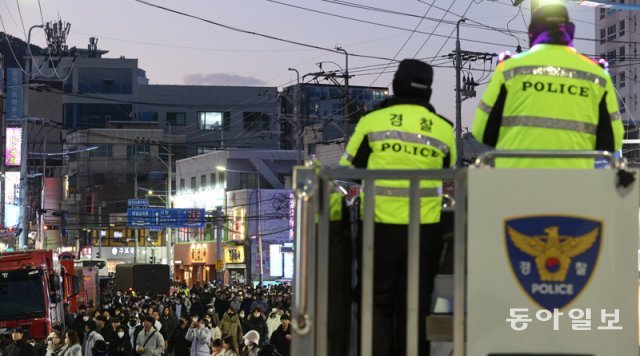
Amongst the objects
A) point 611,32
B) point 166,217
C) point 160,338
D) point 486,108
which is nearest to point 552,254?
point 486,108

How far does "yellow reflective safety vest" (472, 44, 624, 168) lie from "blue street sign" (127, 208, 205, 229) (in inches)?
2724

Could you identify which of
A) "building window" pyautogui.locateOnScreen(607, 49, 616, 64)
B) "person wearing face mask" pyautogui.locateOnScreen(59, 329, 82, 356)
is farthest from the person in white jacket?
"building window" pyautogui.locateOnScreen(607, 49, 616, 64)

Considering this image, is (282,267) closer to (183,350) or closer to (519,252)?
(183,350)

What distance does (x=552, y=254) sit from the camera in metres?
4.74

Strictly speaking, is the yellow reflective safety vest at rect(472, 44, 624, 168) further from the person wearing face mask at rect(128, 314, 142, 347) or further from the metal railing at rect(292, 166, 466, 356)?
the person wearing face mask at rect(128, 314, 142, 347)

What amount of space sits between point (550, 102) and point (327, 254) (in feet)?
4.29

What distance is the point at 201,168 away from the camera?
9162cm

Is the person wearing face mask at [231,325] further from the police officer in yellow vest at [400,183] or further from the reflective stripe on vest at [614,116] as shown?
the reflective stripe on vest at [614,116]

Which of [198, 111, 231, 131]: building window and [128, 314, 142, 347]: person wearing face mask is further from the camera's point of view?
[198, 111, 231, 131]: building window

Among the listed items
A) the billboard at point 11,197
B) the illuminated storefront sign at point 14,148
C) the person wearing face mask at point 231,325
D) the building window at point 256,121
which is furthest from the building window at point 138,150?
the person wearing face mask at point 231,325

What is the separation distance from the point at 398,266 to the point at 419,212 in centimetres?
35

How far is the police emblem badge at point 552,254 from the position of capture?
4742 millimetres

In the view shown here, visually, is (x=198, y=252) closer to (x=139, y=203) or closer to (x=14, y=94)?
(x=139, y=203)

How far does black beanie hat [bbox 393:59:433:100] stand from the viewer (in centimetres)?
590
